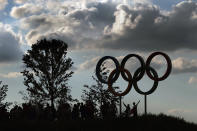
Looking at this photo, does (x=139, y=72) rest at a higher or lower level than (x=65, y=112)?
higher

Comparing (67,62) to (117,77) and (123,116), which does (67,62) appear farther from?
(123,116)

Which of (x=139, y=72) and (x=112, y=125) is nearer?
(x=112, y=125)

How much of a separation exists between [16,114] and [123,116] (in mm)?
7305

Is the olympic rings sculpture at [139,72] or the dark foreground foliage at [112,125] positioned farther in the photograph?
the olympic rings sculpture at [139,72]

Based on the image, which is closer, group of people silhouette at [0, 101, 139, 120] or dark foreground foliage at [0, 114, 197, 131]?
dark foreground foliage at [0, 114, 197, 131]

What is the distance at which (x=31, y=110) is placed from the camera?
2639 centimetres

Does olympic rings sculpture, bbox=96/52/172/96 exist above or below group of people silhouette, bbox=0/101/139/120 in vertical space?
above

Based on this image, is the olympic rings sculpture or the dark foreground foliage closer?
the dark foreground foliage

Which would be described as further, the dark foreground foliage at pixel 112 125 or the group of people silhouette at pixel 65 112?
the group of people silhouette at pixel 65 112

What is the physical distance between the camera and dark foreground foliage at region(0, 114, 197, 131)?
2281 centimetres

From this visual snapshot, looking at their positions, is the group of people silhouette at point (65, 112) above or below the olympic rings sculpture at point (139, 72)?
below

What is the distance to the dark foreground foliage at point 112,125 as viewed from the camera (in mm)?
22812

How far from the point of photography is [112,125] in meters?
23.1

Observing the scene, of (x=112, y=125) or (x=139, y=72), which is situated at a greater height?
(x=139, y=72)
